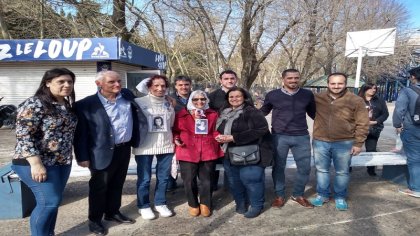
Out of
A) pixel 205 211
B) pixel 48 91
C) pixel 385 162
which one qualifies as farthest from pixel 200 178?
pixel 385 162

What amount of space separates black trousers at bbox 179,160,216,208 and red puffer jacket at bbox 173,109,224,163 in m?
0.09

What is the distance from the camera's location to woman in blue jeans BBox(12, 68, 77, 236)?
9.12 feet

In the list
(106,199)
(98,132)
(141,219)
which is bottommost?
(141,219)

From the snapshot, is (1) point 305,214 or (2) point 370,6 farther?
(2) point 370,6

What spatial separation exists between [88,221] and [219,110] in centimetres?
196

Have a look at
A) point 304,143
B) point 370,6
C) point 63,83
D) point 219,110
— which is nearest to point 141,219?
point 219,110

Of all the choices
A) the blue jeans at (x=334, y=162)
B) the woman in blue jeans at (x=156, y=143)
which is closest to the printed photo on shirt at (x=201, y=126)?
the woman in blue jeans at (x=156, y=143)

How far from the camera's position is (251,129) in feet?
12.5

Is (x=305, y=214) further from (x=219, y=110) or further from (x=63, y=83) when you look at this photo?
(x=63, y=83)

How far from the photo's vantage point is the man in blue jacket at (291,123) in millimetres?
4098

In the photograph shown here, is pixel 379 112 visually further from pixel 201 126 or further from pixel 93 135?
pixel 93 135

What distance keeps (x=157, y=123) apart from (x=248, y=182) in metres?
1.23

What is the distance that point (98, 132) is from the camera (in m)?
3.33

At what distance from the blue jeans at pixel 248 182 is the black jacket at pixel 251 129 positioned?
14 cm
